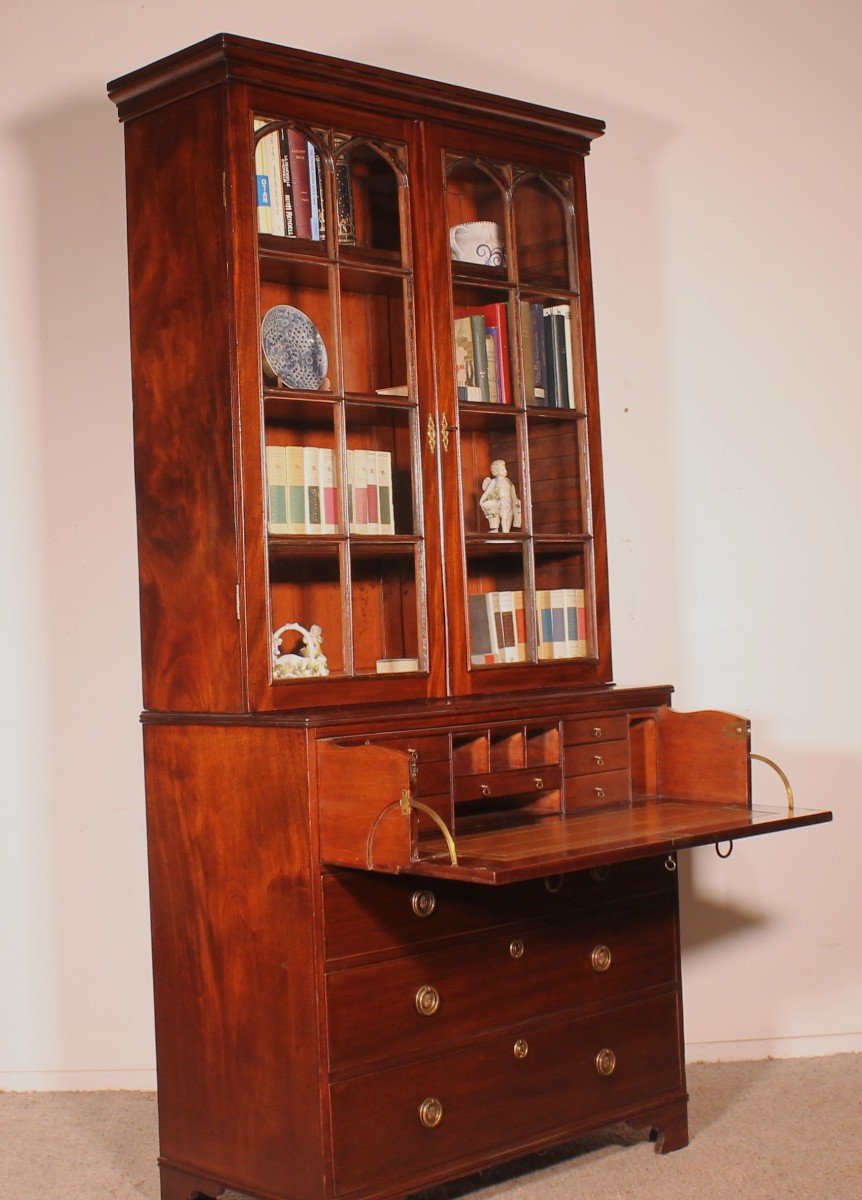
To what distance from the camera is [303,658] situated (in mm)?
2943

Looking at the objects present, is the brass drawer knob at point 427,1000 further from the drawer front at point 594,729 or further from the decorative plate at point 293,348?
the decorative plate at point 293,348

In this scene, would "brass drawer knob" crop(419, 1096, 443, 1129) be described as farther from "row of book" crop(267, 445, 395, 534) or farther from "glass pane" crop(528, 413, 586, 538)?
"glass pane" crop(528, 413, 586, 538)

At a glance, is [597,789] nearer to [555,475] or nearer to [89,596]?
[555,475]

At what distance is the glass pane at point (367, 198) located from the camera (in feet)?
10.0

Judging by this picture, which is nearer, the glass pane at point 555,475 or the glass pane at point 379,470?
the glass pane at point 379,470

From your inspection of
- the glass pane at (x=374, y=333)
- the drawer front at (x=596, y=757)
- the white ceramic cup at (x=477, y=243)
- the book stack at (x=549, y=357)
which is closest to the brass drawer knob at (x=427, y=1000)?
the drawer front at (x=596, y=757)

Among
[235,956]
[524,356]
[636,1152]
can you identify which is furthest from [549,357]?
[636,1152]

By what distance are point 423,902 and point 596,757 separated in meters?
0.58

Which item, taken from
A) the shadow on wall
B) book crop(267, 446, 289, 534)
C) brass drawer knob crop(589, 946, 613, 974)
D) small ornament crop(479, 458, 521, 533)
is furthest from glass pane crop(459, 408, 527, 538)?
the shadow on wall

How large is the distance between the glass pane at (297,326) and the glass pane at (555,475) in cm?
57

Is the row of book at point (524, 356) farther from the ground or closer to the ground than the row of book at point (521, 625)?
farther from the ground

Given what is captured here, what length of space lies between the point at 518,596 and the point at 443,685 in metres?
0.31

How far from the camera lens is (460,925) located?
294 centimetres

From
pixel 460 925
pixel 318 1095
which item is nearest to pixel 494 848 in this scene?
pixel 460 925
